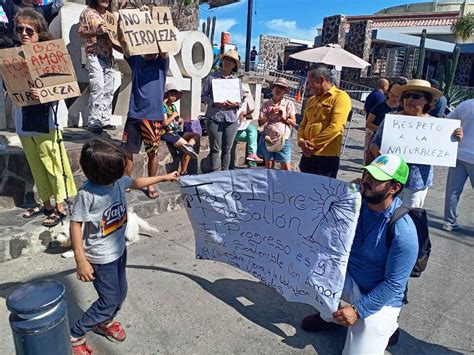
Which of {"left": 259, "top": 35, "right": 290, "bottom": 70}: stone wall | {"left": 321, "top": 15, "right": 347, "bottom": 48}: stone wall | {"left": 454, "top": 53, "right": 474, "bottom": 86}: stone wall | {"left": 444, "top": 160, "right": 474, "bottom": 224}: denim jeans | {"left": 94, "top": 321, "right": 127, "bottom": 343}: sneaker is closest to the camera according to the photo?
{"left": 94, "top": 321, "right": 127, "bottom": 343}: sneaker

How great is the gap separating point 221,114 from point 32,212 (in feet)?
8.13

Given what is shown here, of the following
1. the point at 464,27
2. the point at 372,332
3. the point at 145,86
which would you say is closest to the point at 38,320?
the point at 372,332

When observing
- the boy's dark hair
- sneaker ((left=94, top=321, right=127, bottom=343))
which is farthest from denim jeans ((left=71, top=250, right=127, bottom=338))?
the boy's dark hair

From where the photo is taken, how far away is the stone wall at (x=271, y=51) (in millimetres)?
30250

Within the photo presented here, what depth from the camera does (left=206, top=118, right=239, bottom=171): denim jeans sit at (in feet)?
17.0

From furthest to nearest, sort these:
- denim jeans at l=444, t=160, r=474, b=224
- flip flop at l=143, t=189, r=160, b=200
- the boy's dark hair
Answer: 1. flip flop at l=143, t=189, r=160, b=200
2. denim jeans at l=444, t=160, r=474, b=224
3. the boy's dark hair

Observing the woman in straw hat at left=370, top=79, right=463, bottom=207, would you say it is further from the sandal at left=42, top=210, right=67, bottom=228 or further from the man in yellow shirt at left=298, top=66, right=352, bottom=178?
the sandal at left=42, top=210, right=67, bottom=228

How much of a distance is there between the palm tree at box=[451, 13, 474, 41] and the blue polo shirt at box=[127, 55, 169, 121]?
26891 mm

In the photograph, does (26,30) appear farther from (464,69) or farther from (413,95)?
(464,69)

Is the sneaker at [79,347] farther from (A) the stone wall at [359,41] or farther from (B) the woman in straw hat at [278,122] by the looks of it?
(A) the stone wall at [359,41]

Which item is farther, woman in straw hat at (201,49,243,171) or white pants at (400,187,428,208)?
woman in straw hat at (201,49,243,171)

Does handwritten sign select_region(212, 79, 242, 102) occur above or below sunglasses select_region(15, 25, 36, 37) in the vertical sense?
below

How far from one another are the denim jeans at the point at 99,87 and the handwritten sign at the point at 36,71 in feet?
4.73

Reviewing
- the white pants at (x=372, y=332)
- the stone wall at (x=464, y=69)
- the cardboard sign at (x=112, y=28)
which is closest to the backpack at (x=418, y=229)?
the white pants at (x=372, y=332)
